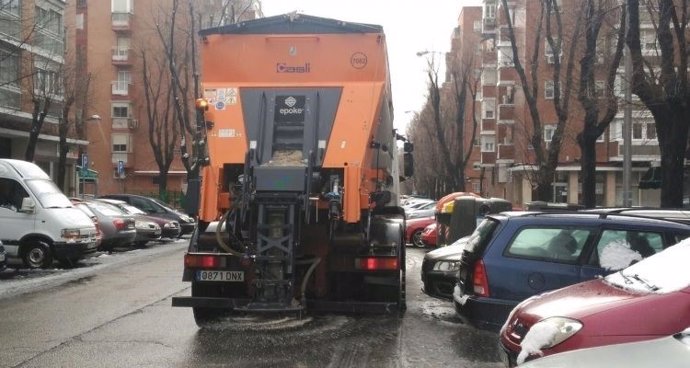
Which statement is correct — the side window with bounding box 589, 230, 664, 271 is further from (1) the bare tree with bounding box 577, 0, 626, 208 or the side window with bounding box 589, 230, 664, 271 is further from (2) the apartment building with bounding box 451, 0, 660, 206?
(2) the apartment building with bounding box 451, 0, 660, 206

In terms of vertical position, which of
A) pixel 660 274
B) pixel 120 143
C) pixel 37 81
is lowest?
pixel 660 274

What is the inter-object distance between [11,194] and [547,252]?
12279mm

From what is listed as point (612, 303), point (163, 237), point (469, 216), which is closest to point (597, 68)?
point (469, 216)

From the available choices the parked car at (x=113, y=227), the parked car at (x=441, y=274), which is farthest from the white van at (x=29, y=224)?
the parked car at (x=441, y=274)

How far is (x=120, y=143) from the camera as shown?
174ft

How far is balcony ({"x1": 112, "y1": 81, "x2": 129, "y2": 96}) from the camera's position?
174ft

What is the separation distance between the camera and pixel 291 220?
7.75 meters

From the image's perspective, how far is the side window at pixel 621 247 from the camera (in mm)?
6699

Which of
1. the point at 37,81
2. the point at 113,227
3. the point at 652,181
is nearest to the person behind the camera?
the point at 113,227

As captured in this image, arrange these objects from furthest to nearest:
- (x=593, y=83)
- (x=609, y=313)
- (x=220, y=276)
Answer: (x=593, y=83)
(x=220, y=276)
(x=609, y=313)

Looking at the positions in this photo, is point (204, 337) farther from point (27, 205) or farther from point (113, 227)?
point (113, 227)

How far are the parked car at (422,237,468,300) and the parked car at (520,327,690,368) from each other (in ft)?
20.0

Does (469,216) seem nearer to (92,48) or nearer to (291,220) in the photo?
(291,220)

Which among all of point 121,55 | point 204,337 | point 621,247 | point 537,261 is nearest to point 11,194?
point 204,337
